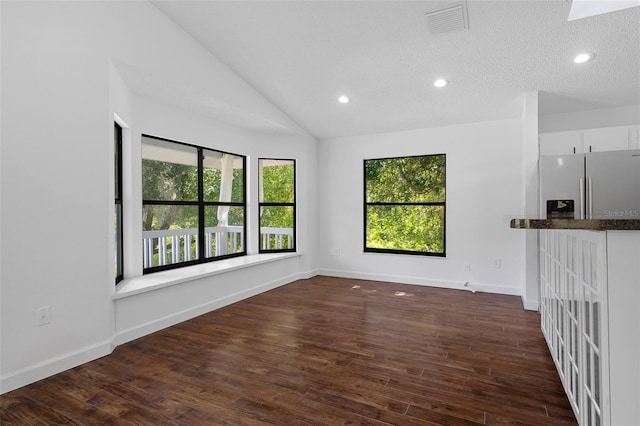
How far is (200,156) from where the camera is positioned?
456cm

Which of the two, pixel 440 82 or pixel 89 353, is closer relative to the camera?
pixel 89 353

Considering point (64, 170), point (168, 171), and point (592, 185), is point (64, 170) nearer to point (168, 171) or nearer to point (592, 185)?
point (168, 171)

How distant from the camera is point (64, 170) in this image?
96.3 inches

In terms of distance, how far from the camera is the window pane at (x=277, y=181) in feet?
18.3

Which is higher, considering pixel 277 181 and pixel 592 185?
pixel 277 181

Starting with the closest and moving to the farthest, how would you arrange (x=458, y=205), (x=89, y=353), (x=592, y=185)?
(x=89, y=353), (x=592, y=185), (x=458, y=205)

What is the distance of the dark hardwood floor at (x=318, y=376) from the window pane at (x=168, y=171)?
162cm

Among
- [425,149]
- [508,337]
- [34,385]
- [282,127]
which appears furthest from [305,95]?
[34,385]

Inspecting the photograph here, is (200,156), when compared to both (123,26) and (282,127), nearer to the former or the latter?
(282,127)

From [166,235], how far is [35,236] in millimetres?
1875

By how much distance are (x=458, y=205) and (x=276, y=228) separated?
290 centimetres

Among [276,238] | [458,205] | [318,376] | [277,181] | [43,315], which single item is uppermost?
[277,181]

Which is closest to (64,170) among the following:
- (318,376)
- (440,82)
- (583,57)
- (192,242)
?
(192,242)

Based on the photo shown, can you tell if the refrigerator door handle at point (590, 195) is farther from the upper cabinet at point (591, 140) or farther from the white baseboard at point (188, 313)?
the white baseboard at point (188, 313)
